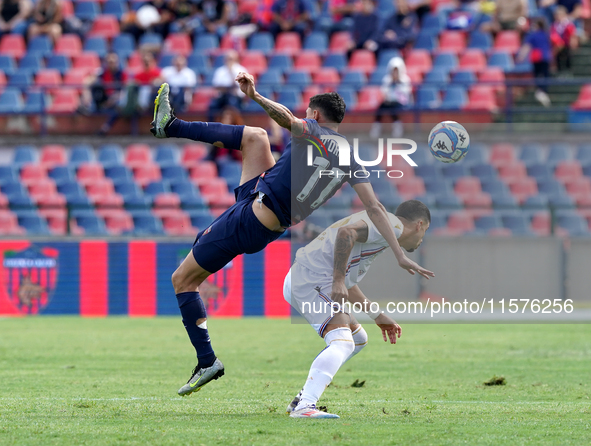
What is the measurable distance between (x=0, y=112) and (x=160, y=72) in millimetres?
3325

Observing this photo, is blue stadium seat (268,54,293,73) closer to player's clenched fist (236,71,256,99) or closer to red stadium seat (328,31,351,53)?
red stadium seat (328,31,351,53)

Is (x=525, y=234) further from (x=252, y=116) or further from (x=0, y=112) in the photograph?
(x=0, y=112)

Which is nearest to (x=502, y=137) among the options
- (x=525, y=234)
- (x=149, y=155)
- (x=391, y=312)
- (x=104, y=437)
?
(x=525, y=234)

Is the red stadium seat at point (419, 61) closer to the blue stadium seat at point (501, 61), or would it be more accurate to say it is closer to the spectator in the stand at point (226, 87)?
the blue stadium seat at point (501, 61)

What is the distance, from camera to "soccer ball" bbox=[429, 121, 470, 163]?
7457 mm

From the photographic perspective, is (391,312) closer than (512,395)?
No

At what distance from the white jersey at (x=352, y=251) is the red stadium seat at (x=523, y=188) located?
11.5 meters

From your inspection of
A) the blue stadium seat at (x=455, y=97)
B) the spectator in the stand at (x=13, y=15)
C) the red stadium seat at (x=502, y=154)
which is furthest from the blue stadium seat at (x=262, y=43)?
the red stadium seat at (x=502, y=154)

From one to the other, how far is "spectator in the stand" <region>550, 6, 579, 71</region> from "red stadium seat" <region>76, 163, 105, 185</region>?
955cm

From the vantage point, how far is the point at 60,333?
41.3 feet

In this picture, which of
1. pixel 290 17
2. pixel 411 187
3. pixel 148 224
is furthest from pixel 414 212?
pixel 290 17

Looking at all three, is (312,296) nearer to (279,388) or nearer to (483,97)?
(279,388)

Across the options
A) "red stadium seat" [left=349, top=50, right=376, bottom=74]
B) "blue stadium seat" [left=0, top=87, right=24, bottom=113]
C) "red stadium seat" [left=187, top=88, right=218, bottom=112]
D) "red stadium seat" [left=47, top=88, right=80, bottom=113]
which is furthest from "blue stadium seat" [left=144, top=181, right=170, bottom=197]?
"red stadium seat" [left=349, top=50, right=376, bottom=74]

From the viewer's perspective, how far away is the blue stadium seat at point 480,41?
20.0 meters
